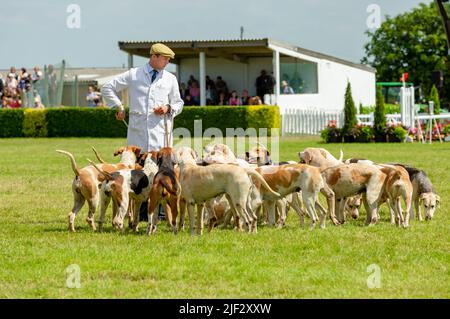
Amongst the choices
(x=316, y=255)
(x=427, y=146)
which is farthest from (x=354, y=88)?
(x=316, y=255)

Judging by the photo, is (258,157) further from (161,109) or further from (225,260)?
(225,260)

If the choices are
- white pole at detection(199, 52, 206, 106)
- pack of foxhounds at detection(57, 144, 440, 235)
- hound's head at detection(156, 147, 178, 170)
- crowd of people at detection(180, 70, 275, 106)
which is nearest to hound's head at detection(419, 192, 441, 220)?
pack of foxhounds at detection(57, 144, 440, 235)

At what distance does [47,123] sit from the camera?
131 feet

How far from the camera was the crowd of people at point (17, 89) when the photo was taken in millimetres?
42000

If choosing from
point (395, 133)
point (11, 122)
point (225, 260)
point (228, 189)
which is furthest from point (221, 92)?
point (225, 260)

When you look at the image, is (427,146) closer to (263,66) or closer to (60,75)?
(263,66)

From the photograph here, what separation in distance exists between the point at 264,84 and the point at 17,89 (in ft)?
35.9

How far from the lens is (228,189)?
11.0 m

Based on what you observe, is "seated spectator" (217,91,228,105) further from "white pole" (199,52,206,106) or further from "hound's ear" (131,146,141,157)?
"hound's ear" (131,146,141,157)

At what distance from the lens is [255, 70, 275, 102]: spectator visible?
39.6m

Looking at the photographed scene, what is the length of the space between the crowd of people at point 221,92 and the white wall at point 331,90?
1.01m

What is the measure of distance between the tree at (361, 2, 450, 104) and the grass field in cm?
7491

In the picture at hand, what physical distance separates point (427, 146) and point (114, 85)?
18.4 m

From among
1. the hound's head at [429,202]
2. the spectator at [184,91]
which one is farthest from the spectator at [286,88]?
the hound's head at [429,202]
